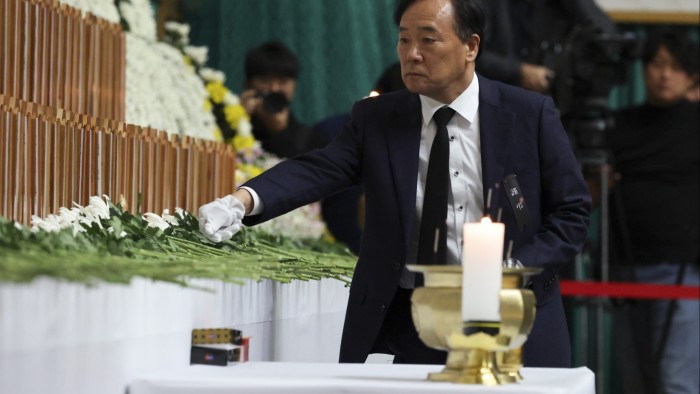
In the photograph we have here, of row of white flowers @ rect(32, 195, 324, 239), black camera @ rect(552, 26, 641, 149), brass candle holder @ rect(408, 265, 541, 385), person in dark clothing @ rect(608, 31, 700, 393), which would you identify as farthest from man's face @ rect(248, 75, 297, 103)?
brass candle holder @ rect(408, 265, 541, 385)


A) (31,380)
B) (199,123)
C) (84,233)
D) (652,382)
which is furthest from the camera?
(652,382)

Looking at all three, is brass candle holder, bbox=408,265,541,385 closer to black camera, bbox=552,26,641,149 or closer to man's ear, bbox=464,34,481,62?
man's ear, bbox=464,34,481,62

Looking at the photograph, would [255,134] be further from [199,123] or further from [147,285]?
[147,285]

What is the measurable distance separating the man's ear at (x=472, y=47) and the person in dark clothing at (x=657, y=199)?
2.77 m

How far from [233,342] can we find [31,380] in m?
0.48

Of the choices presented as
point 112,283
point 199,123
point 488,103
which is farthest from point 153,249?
point 199,123

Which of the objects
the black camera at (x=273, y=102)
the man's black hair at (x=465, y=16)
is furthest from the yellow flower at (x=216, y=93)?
the man's black hair at (x=465, y=16)

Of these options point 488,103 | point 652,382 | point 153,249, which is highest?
point 488,103

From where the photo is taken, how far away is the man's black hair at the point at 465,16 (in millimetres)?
3027

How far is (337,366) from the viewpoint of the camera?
2486 mm

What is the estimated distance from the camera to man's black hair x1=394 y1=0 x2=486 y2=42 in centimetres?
303

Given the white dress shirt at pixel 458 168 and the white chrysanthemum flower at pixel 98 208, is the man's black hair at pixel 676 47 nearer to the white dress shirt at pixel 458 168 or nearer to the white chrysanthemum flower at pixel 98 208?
the white dress shirt at pixel 458 168

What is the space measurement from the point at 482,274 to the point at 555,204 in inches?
35.0

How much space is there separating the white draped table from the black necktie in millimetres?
385
